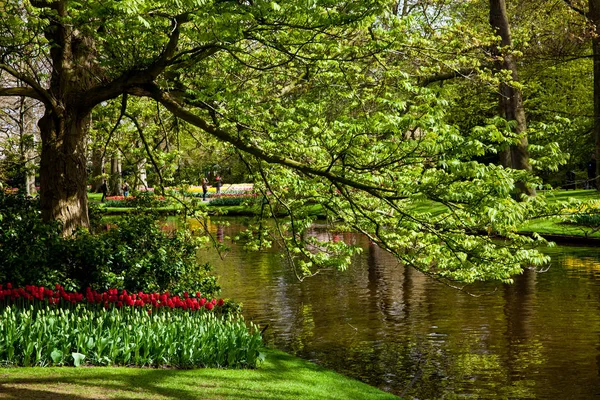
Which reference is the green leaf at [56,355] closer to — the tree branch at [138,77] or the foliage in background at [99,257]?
the foliage in background at [99,257]

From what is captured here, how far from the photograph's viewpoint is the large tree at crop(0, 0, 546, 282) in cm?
851

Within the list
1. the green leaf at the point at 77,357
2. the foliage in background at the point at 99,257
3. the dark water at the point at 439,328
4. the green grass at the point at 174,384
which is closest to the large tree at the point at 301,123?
the foliage in background at the point at 99,257

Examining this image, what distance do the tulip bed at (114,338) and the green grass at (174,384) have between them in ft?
0.79

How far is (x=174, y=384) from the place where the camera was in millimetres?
8352

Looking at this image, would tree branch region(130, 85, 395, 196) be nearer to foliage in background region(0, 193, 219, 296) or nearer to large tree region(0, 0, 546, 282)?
large tree region(0, 0, 546, 282)

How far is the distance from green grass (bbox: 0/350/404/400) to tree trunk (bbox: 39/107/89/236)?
208 inches

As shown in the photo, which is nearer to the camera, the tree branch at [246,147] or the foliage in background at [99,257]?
the tree branch at [246,147]

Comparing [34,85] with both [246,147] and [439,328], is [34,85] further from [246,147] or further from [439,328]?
[439,328]

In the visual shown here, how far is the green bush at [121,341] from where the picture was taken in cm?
868

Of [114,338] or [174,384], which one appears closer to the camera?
[174,384]

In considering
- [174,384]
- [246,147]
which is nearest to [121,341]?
[174,384]

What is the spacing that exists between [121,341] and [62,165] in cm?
516

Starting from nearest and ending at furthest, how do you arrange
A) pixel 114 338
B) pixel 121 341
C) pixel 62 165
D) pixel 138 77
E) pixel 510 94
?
pixel 114 338, pixel 121 341, pixel 138 77, pixel 62 165, pixel 510 94

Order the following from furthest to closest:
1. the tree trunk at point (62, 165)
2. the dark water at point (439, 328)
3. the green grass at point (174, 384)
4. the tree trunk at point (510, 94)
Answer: the tree trunk at point (510, 94) < the tree trunk at point (62, 165) < the dark water at point (439, 328) < the green grass at point (174, 384)
